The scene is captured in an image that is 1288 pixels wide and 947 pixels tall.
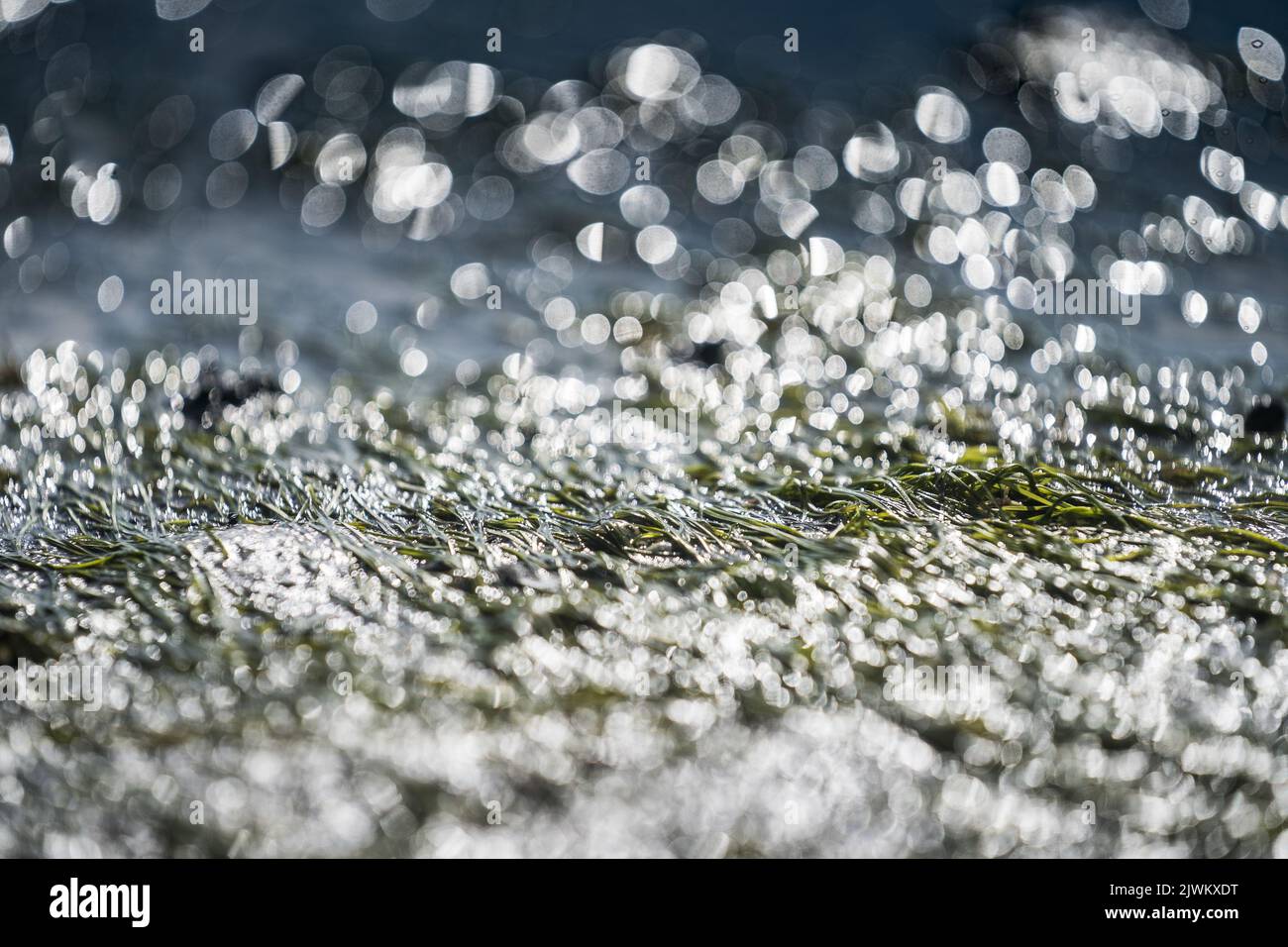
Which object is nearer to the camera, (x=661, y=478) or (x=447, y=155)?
(x=661, y=478)

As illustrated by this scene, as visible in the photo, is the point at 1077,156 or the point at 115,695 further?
the point at 1077,156

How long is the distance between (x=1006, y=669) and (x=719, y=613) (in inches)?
35.7

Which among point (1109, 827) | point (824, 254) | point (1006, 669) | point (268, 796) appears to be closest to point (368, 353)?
point (824, 254)

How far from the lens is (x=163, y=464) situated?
432 cm

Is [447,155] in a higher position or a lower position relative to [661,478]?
higher

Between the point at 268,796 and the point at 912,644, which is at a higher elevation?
the point at 912,644

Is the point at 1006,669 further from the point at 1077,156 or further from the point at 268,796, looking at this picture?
the point at 1077,156

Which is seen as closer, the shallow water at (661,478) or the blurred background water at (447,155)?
the shallow water at (661,478)

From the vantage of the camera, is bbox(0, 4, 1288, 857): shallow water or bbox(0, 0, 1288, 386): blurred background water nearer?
bbox(0, 4, 1288, 857): shallow water

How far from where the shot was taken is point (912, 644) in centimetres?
309
